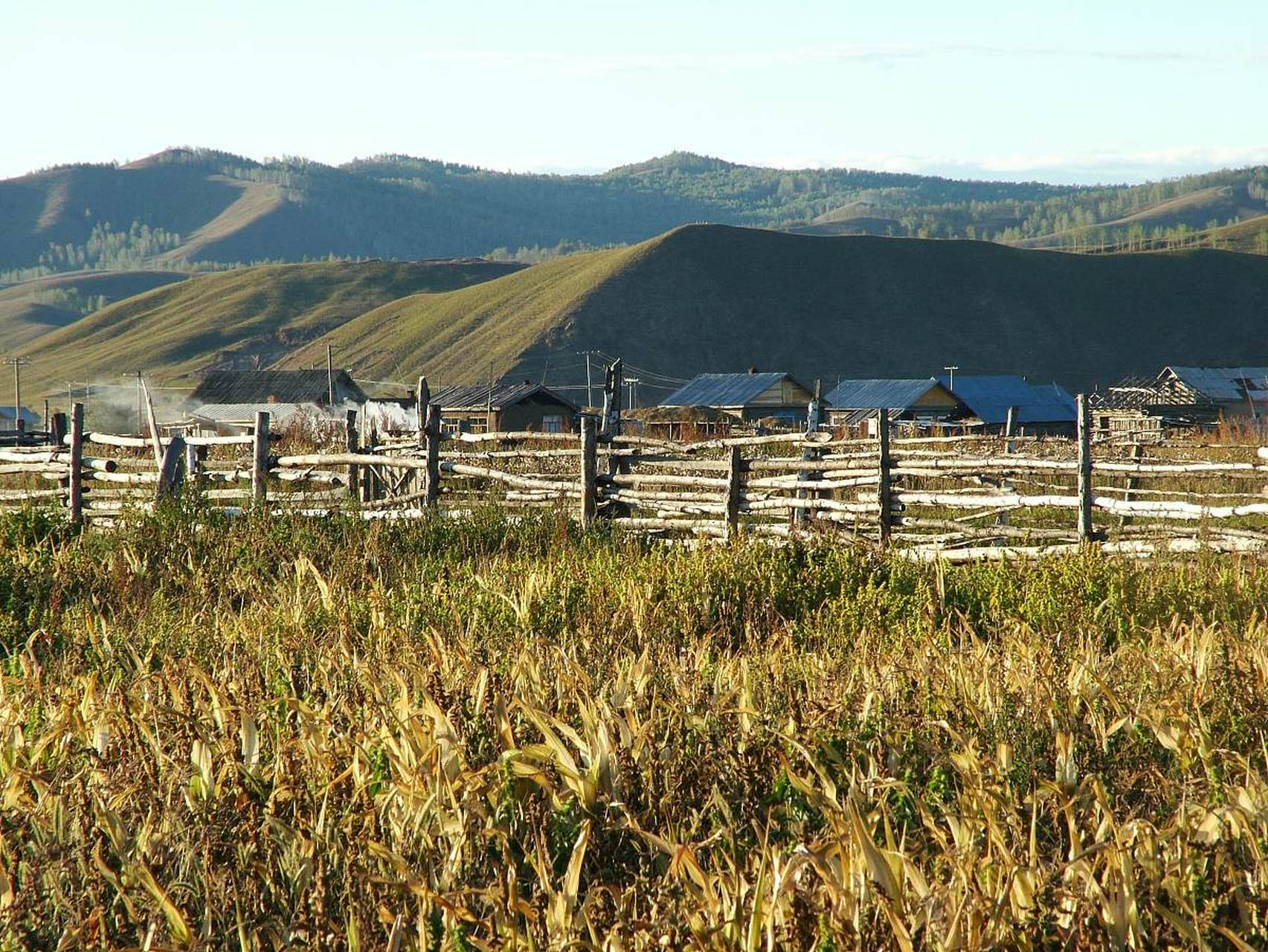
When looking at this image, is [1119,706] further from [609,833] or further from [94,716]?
[94,716]

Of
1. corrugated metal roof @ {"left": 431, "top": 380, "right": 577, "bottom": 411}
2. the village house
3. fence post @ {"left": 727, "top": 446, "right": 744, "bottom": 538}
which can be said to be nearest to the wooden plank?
fence post @ {"left": 727, "top": 446, "right": 744, "bottom": 538}

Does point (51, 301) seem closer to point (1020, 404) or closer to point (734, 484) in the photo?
point (1020, 404)

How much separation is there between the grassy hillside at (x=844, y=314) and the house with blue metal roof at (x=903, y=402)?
3334 cm

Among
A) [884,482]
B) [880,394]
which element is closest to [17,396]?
[880,394]

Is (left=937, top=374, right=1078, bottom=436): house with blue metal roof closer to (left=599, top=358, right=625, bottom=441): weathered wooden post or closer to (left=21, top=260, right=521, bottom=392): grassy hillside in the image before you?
(left=599, top=358, right=625, bottom=441): weathered wooden post

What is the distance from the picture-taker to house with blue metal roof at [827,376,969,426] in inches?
1741

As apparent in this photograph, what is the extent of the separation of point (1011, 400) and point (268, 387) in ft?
102

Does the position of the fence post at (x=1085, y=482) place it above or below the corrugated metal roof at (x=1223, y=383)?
below

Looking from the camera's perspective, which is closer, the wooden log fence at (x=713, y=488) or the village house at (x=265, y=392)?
the wooden log fence at (x=713, y=488)

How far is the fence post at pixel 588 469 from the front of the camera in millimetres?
10555

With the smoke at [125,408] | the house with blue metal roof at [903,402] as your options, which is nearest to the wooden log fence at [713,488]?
the house with blue metal roof at [903,402]

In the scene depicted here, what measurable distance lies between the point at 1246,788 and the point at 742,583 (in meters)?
3.57

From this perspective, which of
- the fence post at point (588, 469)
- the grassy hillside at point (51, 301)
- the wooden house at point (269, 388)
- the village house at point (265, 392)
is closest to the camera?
the fence post at point (588, 469)

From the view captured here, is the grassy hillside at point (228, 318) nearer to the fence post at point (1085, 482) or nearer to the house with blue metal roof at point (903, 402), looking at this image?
the house with blue metal roof at point (903, 402)
